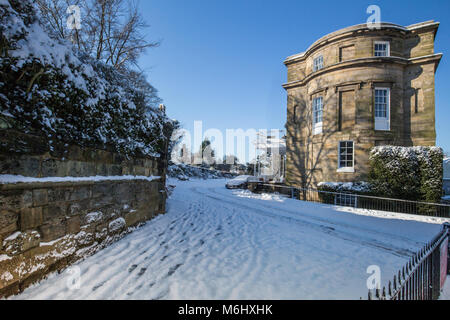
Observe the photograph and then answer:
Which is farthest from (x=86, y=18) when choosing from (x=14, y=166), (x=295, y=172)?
(x=295, y=172)

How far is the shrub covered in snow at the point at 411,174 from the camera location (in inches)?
424

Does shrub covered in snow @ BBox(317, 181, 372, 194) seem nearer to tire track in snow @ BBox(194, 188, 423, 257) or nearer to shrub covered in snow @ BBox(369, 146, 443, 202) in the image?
shrub covered in snow @ BBox(369, 146, 443, 202)

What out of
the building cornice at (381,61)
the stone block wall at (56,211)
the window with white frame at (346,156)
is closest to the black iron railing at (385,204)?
the window with white frame at (346,156)

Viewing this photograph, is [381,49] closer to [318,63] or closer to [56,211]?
[318,63]

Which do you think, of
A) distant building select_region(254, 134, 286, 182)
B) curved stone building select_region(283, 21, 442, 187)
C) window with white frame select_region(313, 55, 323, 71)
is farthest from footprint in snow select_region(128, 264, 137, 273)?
distant building select_region(254, 134, 286, 182)

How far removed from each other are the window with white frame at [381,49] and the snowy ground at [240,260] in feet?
40.6

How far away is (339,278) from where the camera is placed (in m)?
3.31

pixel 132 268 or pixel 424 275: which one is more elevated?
pixel 424 275

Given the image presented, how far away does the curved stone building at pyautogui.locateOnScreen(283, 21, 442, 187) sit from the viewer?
43.6ft

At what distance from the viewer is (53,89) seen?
3051 millimetres

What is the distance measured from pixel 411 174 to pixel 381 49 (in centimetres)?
902

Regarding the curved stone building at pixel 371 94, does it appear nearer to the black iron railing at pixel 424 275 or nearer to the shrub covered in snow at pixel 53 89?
the black iron railing at pixel 424 275

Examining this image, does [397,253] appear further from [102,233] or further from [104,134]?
[104,134]

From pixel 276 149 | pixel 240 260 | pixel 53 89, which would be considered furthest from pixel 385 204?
pixel 53 89
